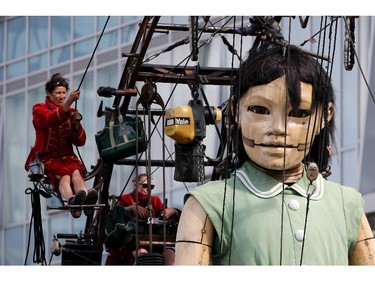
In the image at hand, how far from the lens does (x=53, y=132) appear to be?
14.5 metres

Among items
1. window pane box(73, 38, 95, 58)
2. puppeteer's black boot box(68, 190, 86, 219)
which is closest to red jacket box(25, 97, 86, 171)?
puppeteer's black boot box(68, 190, 86, 219)

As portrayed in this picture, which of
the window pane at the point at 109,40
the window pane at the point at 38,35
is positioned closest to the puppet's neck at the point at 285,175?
the window pane at the point at 109,40

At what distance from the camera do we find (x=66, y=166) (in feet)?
48.1

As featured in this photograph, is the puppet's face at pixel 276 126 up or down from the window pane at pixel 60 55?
down

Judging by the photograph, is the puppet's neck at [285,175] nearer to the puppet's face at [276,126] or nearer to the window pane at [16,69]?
the puppet's face at [276,126]

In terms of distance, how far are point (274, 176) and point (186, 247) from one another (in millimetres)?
619

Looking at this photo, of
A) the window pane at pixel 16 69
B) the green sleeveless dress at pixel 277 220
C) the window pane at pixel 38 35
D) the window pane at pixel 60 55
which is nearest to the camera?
the green sleeveless dress at pixel 277 220

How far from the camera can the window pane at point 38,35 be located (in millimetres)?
28688

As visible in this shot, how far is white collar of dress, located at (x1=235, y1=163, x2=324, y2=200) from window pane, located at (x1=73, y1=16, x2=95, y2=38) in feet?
57.5

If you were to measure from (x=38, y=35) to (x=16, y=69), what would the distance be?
600mm

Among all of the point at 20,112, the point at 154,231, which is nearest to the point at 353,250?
the point at 154,231

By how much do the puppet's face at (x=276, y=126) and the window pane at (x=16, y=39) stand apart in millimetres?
18623

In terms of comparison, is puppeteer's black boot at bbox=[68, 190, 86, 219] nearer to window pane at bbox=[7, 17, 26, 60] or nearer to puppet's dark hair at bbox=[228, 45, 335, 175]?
puppet's dark hair at bbox=[228, 45, 335, 175]

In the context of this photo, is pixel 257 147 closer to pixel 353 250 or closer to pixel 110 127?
pixel 353 250
